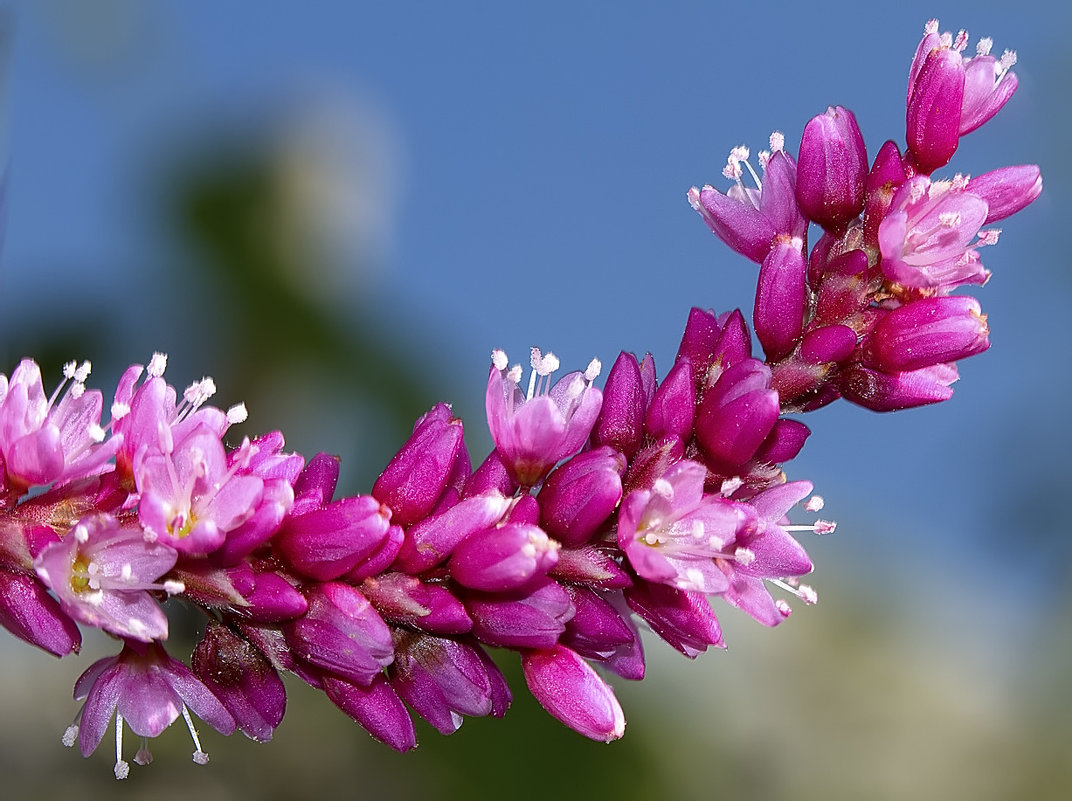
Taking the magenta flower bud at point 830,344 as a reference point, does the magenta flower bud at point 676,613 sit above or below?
below

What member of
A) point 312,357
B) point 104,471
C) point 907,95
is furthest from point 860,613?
point 104,471

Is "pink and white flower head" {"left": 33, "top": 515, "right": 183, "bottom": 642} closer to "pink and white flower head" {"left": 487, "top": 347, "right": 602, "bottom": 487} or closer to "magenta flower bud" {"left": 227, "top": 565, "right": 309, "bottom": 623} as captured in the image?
"magenta flower bud" {"left": 227, "top": 565, "right": 309, "bottom": 623}

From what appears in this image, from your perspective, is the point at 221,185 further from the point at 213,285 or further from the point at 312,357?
the point at 312,357

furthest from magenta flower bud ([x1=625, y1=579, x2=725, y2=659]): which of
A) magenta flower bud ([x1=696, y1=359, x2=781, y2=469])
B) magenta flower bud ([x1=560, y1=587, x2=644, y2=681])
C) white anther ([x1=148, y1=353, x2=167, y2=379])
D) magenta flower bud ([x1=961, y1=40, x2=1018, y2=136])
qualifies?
magenta flower bud ([x1=961, y1=40, x2=1018, y2=136])

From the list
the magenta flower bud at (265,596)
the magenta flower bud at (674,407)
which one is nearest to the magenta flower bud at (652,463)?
Result: the magenta flower bud at (674,407)

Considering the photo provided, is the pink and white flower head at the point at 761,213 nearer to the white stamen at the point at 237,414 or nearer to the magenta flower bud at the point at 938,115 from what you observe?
the magenta flower bud at the point at 938,115

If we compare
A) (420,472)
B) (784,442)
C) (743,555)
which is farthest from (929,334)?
(420,472)

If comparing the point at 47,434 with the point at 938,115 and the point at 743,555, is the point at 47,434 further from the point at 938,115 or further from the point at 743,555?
the point at 938,115
